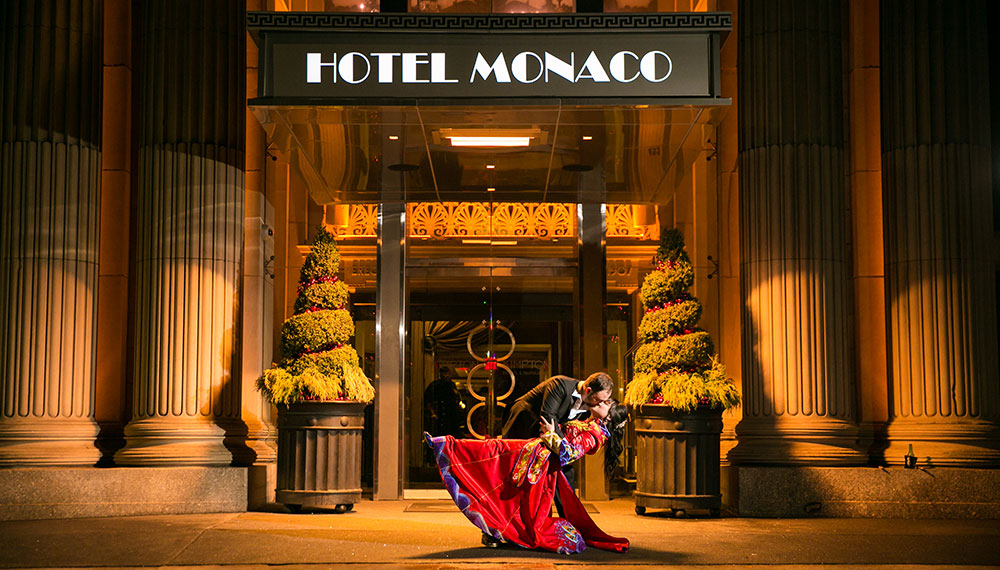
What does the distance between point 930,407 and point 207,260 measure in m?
8.10

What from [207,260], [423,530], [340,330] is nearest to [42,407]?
[207,260]

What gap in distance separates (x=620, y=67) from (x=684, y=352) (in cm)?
301

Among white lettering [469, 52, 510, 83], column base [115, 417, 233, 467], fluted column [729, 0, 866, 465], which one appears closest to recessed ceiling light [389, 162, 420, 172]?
white lettering [469, 52, 510, 83]

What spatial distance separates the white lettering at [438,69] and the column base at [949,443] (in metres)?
6.21

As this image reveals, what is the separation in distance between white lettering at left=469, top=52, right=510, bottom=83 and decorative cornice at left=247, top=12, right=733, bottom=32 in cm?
31

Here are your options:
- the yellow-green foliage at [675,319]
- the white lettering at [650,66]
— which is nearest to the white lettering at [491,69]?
the white lettering at [650,66]

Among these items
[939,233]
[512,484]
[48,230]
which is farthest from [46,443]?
[939,233]

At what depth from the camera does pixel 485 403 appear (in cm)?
1452

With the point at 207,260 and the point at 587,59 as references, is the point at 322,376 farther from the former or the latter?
the point at 587,59

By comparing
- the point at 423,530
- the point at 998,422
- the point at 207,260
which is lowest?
the point at 423,530

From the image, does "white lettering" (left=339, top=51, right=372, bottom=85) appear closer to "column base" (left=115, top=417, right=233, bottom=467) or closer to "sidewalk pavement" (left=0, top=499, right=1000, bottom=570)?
"column base" (left=115, top=417, right=233, bottom=467)

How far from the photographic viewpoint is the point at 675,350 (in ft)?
39.0

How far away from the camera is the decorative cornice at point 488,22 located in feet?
36.9

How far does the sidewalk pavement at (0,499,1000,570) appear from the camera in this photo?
8586mm
